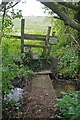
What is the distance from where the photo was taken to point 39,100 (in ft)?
5.88

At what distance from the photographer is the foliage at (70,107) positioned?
1357mm

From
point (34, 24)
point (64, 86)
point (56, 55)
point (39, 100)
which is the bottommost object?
point (64, 86)

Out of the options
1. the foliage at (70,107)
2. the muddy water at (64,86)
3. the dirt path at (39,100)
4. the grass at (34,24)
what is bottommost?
the muddy water at (64,86)

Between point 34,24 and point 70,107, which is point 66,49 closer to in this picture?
point 34,24

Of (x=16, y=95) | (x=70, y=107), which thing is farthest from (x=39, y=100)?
(x=70, y=107)

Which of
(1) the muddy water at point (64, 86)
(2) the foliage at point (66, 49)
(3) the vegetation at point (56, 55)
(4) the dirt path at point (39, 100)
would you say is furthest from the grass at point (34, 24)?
(1) the muddy water at point (64, 86)

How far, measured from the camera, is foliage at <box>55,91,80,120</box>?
4.45 feet

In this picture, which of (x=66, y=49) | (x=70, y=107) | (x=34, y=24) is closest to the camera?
(x=70, y=107)

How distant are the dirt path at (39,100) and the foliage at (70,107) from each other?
12cm

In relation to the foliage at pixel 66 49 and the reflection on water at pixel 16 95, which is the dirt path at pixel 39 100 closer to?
the reflection on water at pixel 16 95

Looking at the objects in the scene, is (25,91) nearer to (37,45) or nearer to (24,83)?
(24,83)

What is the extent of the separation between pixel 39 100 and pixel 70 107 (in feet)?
1.44

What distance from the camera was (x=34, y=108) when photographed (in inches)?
65.6

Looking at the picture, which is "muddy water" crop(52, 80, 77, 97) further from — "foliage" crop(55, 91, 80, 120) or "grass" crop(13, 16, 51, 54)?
"foliage" crop(55, 91, 80, 120)
